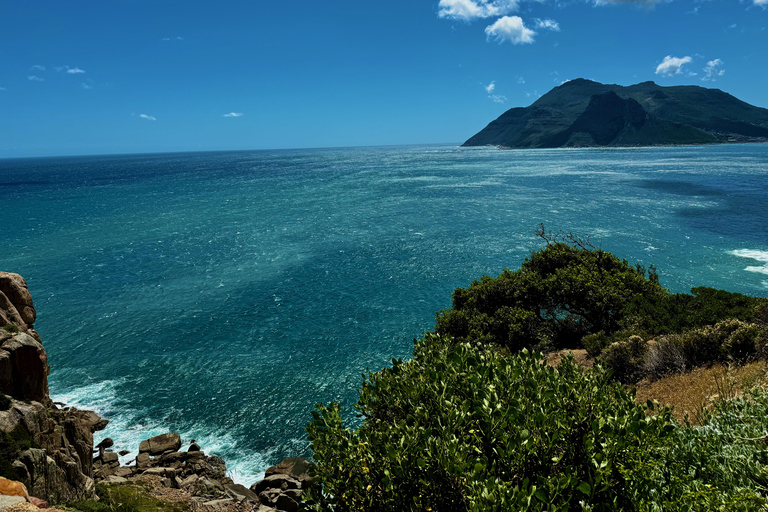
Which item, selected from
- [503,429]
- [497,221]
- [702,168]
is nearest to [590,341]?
[503,429]

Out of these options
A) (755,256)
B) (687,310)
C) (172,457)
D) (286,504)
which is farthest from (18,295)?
(755,256)

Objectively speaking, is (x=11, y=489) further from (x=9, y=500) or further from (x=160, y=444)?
(x=160, y=444)

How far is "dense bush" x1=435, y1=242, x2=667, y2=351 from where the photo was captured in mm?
27078

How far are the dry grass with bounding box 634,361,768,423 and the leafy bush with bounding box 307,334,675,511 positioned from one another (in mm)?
4735

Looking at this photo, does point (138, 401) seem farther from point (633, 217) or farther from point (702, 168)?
point (702, 168)

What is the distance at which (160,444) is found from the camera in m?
23.1

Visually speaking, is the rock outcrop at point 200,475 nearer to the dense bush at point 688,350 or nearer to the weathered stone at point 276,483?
the weathered stone at point 276,483

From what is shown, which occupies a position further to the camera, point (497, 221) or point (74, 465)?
point (497, 221)

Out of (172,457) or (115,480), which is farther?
(172,457)

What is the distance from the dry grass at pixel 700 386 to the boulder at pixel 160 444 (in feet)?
76.2

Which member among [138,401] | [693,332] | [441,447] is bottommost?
[138,401]

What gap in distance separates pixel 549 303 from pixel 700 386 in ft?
47.3

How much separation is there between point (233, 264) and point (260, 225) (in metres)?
23.2

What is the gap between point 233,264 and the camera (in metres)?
53.9
